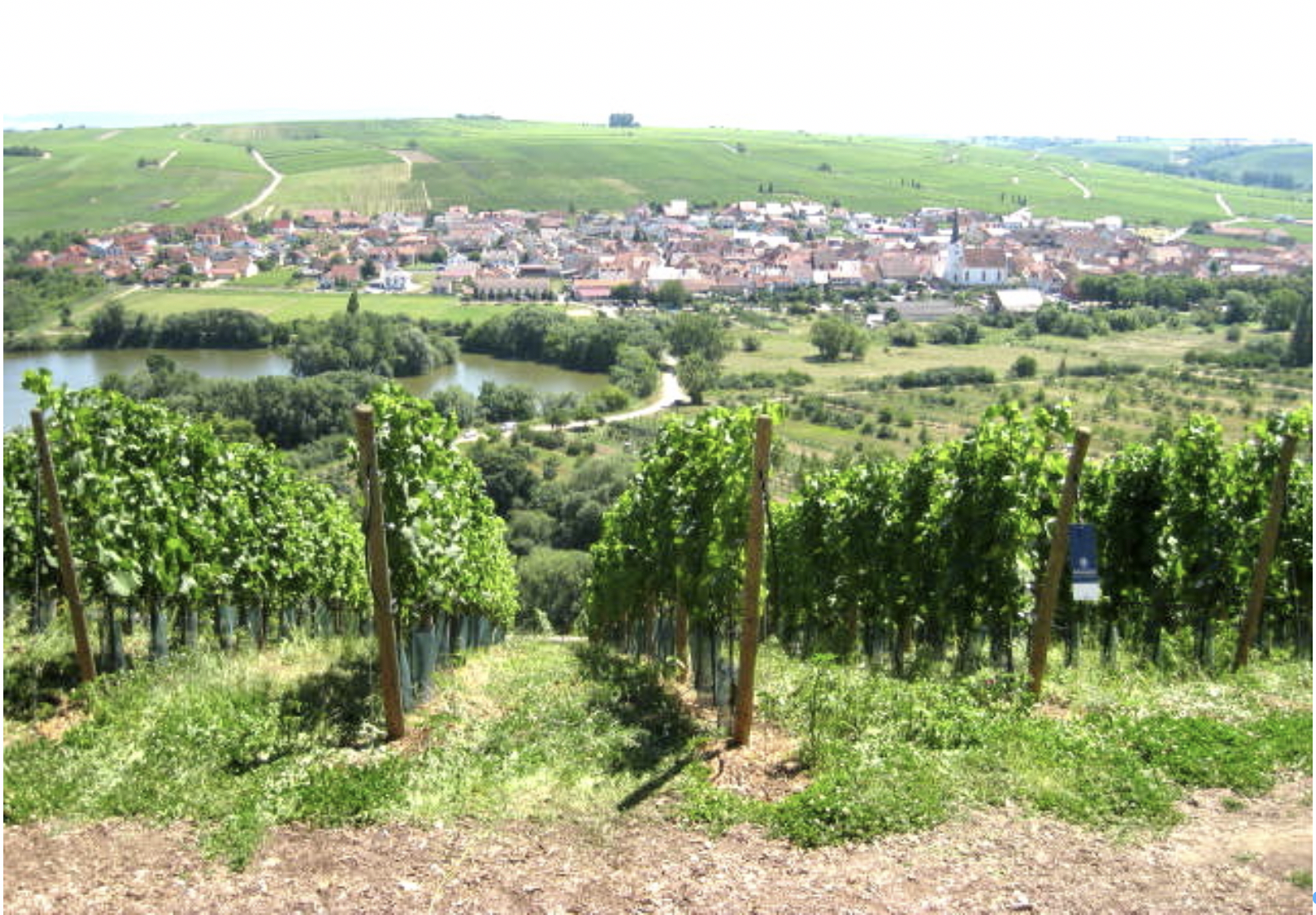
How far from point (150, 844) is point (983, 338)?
95057mm

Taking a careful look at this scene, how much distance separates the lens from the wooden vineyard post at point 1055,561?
8.20m

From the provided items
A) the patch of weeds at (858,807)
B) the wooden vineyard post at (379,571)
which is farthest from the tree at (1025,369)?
the wooden vineyard post at (379,571)

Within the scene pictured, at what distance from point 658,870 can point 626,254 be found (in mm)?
121994

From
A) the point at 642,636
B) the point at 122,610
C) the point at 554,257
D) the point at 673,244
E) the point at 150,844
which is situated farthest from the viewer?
the point at 673,244

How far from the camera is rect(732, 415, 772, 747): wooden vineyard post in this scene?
7.54m

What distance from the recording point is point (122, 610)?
12.4m

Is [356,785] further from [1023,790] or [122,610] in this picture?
[122,610]

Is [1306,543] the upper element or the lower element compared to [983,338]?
upper

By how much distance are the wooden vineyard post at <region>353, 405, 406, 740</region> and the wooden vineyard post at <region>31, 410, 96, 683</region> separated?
2.46 metres

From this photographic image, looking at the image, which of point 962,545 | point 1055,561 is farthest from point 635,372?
point 1055,561

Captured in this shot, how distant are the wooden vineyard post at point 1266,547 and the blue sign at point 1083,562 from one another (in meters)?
2.94

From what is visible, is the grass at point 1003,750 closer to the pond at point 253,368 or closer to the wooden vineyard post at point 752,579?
the wooden vineyard post at point 752,579

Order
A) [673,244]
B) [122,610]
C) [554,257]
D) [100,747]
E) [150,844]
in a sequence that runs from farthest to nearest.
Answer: [673,244]
[554,257]
[122,610]
[100,747]
[150,844]

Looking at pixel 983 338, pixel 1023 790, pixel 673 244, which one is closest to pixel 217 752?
pixel 1023 790
